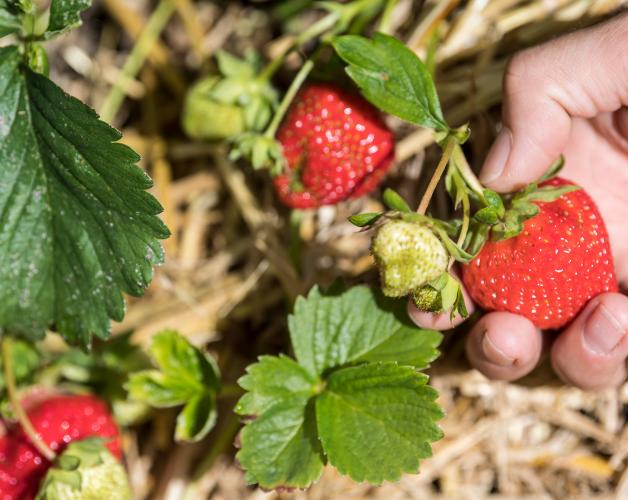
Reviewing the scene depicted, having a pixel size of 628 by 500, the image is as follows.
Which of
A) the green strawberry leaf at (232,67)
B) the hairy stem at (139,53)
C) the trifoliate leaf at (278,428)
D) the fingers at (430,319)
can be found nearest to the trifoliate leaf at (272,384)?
the trifoliate leaf at (278,428)

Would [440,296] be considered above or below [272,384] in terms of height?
above

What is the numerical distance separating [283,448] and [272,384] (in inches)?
4.2

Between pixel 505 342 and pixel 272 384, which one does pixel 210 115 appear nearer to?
pixel 272 384

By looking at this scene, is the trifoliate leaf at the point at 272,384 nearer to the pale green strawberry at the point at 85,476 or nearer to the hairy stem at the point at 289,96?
the pale green strawberry at the point at 85,476

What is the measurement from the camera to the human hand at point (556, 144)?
1.36 meters

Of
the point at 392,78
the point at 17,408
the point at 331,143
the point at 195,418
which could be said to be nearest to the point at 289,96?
the point at 331,143

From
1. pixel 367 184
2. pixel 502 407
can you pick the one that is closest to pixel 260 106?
pixel 367 184

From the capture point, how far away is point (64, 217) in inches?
55.8

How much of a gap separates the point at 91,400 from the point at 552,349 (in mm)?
862

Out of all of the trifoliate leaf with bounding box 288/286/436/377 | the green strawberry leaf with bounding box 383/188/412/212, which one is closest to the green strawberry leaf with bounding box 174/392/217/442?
the trifoliate leaf with bounding box 288/286/436/377

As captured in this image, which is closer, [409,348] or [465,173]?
[465,173]

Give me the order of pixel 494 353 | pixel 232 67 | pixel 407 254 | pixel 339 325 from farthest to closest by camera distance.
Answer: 1. pixel 232 67
2. pixel 339 325
3. pixel 494 353
4. pixel 407 254

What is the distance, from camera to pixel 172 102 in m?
2.15

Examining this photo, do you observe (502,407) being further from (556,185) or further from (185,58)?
(185,58)
